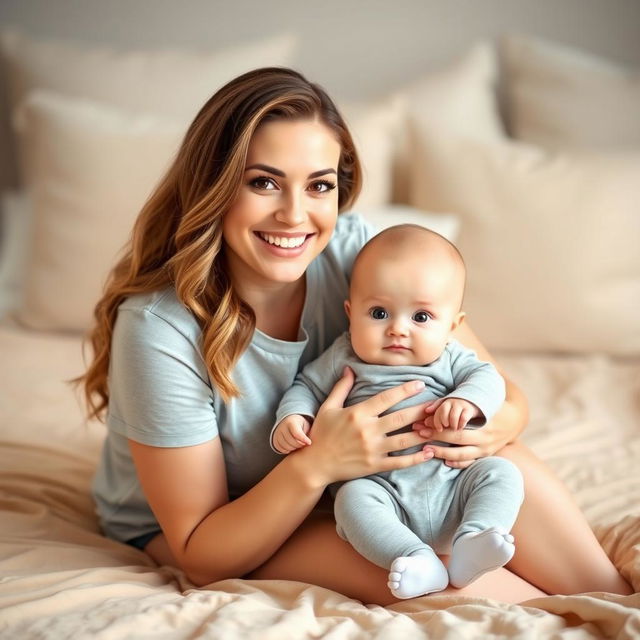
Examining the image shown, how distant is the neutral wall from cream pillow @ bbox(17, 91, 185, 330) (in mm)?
730

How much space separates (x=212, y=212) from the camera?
1.57m

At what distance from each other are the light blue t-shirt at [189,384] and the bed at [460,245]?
0.14 m

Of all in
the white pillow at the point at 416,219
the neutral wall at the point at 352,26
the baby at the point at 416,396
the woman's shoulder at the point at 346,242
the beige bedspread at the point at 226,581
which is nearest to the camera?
the beige bedspread at the point at 226,581

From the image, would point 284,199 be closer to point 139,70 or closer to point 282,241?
point 282,241

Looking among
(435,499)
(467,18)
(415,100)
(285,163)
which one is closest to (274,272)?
(285,163)

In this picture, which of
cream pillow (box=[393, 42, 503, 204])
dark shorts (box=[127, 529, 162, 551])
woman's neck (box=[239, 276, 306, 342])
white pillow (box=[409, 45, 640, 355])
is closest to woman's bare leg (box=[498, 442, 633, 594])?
woman's neck (box=[239, 276, 306, 342])

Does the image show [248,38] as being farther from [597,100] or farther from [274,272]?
[274,272]

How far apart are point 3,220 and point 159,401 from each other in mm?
2016

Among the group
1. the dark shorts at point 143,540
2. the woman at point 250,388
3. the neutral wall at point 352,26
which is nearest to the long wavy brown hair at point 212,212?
the woman at point 250,388

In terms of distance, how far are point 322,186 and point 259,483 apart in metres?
0.57

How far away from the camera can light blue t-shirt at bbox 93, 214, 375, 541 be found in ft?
5.23

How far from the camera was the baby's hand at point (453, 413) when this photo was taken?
1.48 meters

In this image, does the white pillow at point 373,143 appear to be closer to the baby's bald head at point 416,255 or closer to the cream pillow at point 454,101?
the cream pillow at point 454,101

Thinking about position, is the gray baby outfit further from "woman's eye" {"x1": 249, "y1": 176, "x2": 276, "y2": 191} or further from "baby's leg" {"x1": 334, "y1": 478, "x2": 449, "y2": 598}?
"woman's eye" {"x1": 249, "y1": 176, "x2": 276, "y2": 191}
